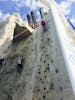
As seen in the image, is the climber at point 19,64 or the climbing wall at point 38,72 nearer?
the climbing wall at point 38,72

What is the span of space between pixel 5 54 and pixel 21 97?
3341mm

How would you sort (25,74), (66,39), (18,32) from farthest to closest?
(18,32) → (25,74) → (66,39)

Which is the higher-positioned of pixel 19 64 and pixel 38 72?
pixel 19 64

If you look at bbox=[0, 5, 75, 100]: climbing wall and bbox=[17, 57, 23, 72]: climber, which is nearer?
bbox=[0, 5, 75, 100]: climbing wall

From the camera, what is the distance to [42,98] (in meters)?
7.48

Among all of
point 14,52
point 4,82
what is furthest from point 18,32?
point 4,82

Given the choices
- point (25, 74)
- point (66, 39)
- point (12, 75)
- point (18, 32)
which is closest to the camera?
point (66, 39)

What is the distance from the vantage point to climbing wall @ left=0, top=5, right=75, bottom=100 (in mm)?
7188

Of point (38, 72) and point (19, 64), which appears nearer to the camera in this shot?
point (38, 72)

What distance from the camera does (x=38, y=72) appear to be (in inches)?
332

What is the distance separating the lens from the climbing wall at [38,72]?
7188mm

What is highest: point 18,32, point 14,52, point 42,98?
point 18,32

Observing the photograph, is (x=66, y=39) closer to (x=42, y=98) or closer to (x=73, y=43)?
(x=73, y=43)

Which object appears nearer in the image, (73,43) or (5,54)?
(73,43)
